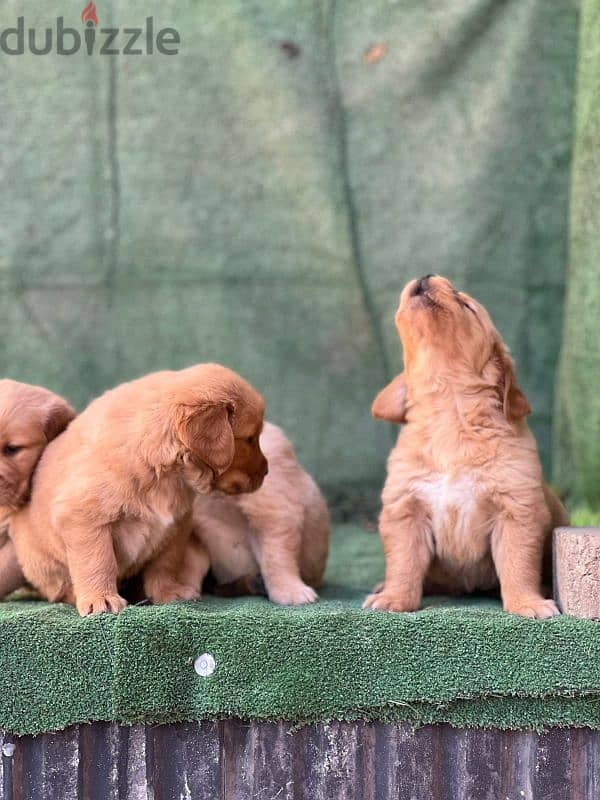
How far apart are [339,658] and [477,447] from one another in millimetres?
1133

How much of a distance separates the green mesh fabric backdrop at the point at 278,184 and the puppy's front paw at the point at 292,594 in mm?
2245

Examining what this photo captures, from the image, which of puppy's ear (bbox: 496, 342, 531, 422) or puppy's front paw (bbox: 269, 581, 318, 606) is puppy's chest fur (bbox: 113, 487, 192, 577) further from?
puppy's ear (bbox: 496, 342, 531, 422)

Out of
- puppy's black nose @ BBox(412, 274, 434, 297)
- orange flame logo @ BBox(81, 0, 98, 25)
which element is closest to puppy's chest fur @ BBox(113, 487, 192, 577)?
puppy's black nose @ BBox(412, 274, 434, 297)

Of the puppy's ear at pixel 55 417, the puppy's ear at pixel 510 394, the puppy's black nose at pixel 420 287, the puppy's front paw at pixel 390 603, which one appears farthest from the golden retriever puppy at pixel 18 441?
the puppy's ear at pixel 510 394

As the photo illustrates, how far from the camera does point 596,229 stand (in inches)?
225

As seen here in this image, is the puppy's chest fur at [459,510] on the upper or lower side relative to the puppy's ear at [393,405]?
lower

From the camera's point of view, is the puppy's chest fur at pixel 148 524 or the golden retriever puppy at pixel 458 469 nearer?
the puppy's chest fur at pixel 148 524

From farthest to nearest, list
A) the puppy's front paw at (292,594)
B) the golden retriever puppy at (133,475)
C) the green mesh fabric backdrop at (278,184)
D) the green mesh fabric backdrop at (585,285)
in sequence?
the green mesh fabric backdrop at (278,184) → the green mesh fabric backdrop at (585,285) → the puppy's front paw at (292,594) → the golden retriever puppy at (133,475)

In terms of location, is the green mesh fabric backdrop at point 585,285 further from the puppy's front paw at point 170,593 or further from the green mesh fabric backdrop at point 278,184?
the puppy's front paw at point 170,593

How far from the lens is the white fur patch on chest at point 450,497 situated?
161 inches

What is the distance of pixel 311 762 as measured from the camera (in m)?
3.35

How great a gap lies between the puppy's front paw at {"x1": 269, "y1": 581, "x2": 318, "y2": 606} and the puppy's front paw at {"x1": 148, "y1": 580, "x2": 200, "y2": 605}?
0.33m

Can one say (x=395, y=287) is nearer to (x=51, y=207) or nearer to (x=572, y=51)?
(x=572, y=51)

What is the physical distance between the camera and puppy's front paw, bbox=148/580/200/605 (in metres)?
4.14
